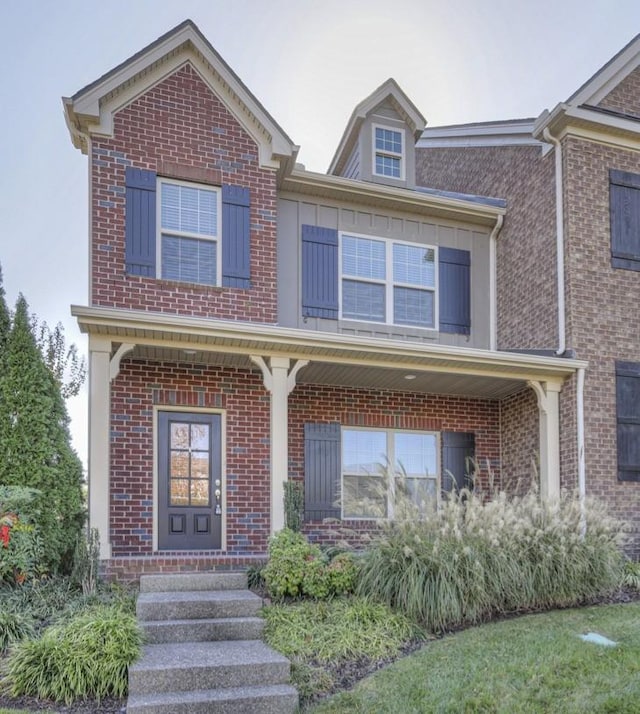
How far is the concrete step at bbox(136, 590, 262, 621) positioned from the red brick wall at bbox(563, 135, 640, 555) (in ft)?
17.3

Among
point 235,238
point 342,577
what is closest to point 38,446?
point 235,238

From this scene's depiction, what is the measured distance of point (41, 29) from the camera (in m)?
10.9

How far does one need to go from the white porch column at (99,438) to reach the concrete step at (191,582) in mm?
627

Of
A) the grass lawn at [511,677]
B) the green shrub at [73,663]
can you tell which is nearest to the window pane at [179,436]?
the green shrub at [73,663]

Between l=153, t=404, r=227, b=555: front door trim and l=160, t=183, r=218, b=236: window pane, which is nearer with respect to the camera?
l=153, t=404, r=227, b=555: front door trim

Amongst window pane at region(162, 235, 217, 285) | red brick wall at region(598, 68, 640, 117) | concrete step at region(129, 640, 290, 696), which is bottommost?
concrete step at region(129, 640, 290, 696)

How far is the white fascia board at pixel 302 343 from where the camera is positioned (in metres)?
7.94

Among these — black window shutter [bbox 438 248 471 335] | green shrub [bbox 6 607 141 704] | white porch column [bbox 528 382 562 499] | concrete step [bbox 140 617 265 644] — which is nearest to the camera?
green shrub [bbox 6 607 141 704]

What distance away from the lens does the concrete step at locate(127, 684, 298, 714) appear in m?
5.11

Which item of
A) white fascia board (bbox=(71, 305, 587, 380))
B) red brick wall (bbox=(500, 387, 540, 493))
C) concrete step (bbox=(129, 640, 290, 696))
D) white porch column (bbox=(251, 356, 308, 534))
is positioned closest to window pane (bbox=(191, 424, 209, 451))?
white porch column (bbox=(251, 356, 308, 534))

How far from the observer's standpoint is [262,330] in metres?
8.43

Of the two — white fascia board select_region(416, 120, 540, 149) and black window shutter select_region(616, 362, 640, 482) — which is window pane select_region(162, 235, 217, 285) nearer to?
white fascia board select_region(416, 120, 540, 149)

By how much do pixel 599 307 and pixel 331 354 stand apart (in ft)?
13.7

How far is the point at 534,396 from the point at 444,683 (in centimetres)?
589
